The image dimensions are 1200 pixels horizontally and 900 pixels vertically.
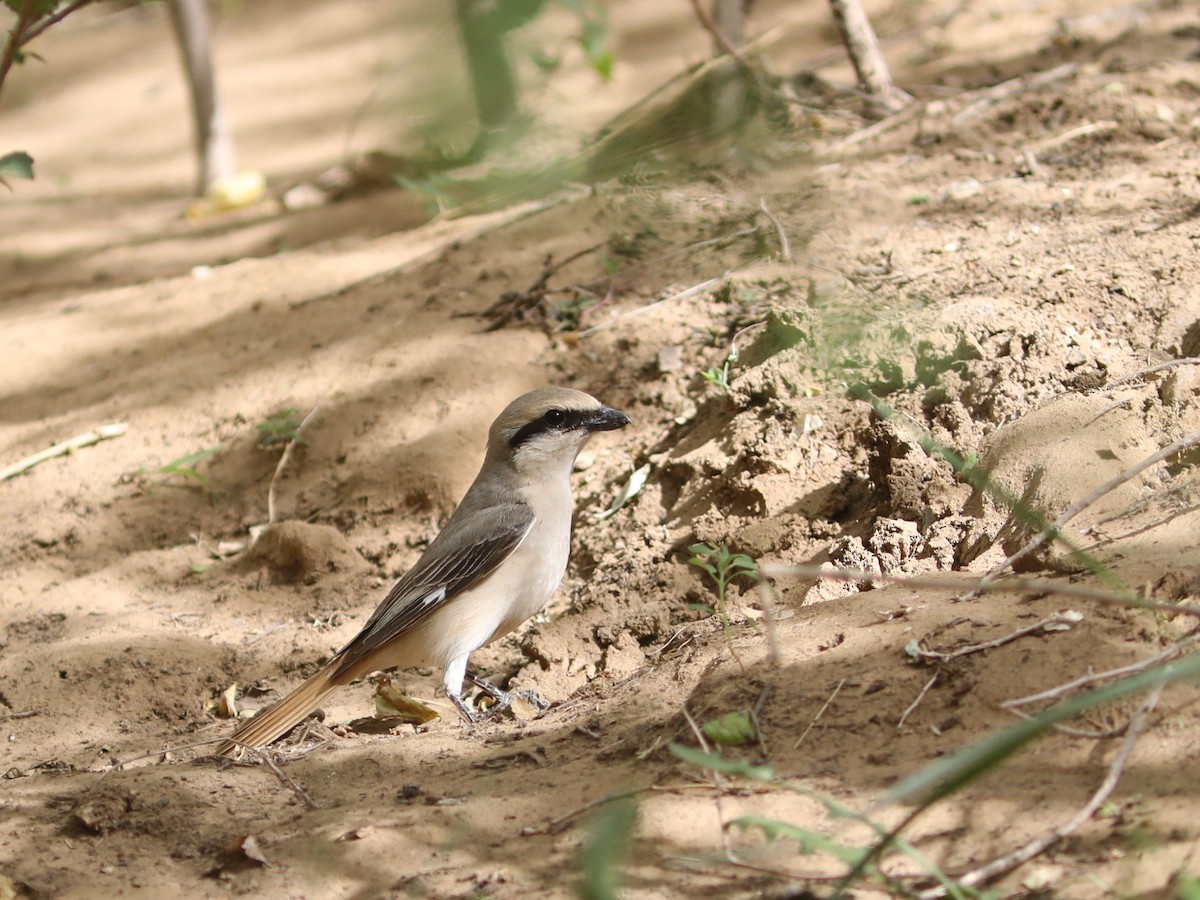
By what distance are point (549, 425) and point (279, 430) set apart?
2.00 metres

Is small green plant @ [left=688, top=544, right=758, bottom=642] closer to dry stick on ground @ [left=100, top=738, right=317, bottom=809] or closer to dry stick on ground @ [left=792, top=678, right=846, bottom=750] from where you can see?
dry stick on ground @ [left=792, top=678, right=846, bottom=750]

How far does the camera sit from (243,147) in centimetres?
1272

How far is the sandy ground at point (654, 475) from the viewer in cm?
314

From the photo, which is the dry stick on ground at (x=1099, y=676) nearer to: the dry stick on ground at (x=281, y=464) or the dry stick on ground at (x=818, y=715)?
the dry stick on ground at (x=818, y=715)

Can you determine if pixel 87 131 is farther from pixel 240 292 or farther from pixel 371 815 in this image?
pixel 371 815

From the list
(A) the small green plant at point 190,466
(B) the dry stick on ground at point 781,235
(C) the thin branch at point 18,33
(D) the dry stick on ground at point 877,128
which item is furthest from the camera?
(D) the dry stick on ground at point 877,128

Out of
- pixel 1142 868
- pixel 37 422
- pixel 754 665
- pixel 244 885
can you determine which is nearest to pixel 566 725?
pixel 754 665

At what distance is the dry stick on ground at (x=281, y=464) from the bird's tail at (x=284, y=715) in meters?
Result: 1.69

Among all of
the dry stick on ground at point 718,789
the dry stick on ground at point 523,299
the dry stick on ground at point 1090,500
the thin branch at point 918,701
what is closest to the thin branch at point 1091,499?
the dry stick on ground at point 1090,500

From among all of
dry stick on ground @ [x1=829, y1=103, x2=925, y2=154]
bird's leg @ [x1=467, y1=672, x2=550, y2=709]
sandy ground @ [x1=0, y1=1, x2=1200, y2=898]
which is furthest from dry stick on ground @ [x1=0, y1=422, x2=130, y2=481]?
dry stick on ground @ [x1=829, y1=103, x2=925, y2=154]

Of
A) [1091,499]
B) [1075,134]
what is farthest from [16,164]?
[1075,134]

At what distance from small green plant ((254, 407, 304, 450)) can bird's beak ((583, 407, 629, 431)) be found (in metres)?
1.98

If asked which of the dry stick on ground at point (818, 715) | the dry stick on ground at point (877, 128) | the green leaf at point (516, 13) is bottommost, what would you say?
the dry stick on ground at point (818, 715)

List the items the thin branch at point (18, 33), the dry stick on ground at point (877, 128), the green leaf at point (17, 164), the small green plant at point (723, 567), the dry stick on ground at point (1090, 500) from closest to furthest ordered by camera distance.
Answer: the dry stick on ground at point (1090, 500), the thin branch at point (18, 33), the green leaf at point (17, 164), the small green plant at point (723, 567), the dry stick on ground at point (877, 128)
